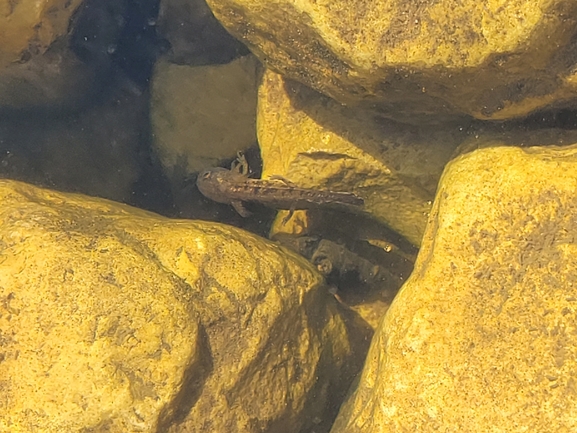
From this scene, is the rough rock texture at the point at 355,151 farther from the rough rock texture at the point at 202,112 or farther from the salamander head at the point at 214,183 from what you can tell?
the rough rock texture at the point at 202,112

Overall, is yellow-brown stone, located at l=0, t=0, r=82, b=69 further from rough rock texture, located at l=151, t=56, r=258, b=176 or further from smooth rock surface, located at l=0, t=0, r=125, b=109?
rough rock texture, located at l=151, t=56, r=258, b=176

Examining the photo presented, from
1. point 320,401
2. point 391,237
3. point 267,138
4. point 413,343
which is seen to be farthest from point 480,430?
point 267,138

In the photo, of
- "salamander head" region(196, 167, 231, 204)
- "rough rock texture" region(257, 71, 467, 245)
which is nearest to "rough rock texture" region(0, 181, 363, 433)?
"rough rock texture" region(257, 71, 467, 245)

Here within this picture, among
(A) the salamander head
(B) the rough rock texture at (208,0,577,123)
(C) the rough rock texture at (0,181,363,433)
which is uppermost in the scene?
(B) the rough rock texture at (208,0,577,123)

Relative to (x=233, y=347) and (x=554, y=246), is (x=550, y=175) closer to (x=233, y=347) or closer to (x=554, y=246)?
(x=554, y=246)

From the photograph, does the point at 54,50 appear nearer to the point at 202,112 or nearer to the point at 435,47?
the point at 202,112
